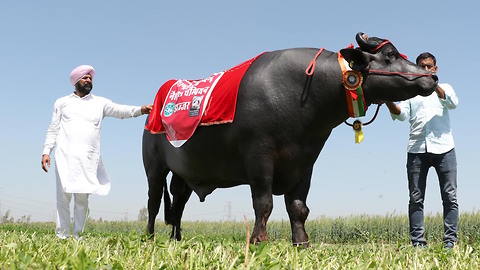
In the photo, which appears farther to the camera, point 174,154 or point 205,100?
point 174,154

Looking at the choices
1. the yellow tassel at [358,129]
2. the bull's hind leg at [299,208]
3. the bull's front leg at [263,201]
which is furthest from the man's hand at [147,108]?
the yellow tassel at [358,129]

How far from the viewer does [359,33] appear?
12.5 feet

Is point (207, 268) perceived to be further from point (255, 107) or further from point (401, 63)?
point (401, 63)

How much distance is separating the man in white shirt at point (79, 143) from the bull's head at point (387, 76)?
8.76 feet

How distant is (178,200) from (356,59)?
106 inches

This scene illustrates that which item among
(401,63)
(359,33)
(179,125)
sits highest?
(359,33)

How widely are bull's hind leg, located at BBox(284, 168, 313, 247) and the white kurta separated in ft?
7.99

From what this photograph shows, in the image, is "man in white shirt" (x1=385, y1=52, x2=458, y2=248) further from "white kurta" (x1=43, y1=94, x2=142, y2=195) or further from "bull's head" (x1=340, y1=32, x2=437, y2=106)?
"white kurta" (x1=43, y1=94, x2=142, y2=195)

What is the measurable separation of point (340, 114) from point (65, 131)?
11.6 feet

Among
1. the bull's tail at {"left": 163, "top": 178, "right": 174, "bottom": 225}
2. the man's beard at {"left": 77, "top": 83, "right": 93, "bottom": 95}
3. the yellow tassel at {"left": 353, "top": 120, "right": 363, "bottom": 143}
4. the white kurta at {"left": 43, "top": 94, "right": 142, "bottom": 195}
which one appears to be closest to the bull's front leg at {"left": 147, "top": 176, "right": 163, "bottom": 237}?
the bull's tail at {"left": 163, "top": 178, "right": 174, "bottom": 225}

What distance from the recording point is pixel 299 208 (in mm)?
3908

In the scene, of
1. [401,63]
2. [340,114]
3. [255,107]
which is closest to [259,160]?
[255,107]

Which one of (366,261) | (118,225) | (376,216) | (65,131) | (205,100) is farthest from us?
(118,225)

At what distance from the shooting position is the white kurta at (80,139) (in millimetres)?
5676
